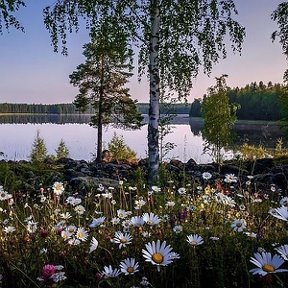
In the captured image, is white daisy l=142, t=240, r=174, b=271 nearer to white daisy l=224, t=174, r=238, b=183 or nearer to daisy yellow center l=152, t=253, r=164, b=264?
daisy yellow center l=152, t=253, r=164, b=264

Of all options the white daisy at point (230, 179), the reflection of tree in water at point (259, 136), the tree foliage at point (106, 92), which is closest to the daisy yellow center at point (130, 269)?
the white daisy at point (230, 179)

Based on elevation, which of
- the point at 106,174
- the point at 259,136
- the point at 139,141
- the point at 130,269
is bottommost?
the point at 139,141

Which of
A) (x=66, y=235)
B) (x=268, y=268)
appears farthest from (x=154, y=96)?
(x=268, y=268)

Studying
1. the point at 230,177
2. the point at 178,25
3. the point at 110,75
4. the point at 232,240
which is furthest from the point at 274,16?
the point at 110,75

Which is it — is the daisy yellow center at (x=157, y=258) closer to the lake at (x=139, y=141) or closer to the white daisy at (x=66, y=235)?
the white daisy at (x=66, y=235)

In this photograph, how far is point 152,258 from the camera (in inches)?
72.5

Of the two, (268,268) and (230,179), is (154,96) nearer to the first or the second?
(230,179)

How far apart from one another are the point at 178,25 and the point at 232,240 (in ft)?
25.5

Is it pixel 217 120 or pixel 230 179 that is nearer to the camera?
pixel 230 179

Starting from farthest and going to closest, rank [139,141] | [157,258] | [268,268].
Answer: [139,141] → [157,258] → [268,268]

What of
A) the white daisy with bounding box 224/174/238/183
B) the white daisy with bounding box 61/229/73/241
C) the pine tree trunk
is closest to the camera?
the white daisy with bounding box 61/229/73/241

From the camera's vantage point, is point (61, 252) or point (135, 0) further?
point (135, 0)

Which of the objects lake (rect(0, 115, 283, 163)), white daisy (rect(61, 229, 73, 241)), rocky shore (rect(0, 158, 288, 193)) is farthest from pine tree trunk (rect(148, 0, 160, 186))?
white daisy (rect(61, 229, 73, 241))

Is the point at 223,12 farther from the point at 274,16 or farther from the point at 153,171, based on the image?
the point at 153,171
